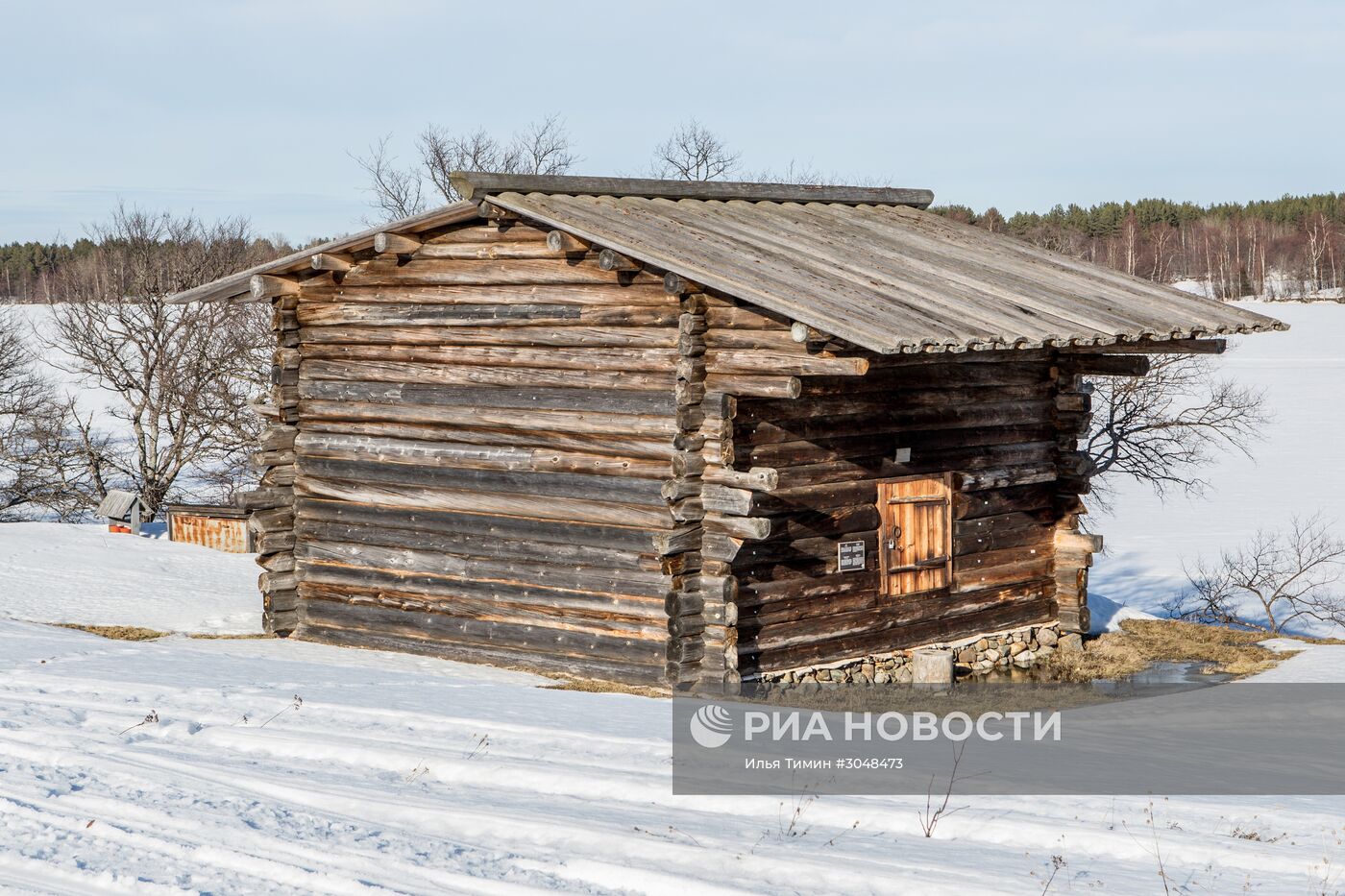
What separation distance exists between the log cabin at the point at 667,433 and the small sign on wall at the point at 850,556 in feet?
0.12

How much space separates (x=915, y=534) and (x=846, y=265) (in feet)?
9.04

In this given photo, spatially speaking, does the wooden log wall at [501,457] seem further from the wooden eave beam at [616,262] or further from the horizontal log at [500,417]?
the wooden eave beam at [616,262]

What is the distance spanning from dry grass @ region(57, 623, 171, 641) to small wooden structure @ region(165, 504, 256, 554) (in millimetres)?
7671

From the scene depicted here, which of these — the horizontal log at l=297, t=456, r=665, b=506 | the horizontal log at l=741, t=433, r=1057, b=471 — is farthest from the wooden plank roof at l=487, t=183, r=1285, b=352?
the horizontal log at l=297, t=456, r=665, b=506

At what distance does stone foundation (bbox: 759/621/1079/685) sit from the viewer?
12.9 m

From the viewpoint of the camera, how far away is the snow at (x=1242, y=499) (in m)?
27.5

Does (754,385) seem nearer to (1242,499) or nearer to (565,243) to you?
(565,243)

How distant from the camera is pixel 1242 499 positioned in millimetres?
35875

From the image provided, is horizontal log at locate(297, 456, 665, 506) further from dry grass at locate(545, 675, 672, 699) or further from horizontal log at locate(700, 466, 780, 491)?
dry grass at locate(545, 675, 672, 699)

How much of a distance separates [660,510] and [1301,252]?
92668 millimetres

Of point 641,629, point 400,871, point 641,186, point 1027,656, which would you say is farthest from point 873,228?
point 400,871

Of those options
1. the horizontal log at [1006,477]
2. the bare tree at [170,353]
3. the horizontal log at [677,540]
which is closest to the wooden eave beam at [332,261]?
the horizontal log at [677,540]

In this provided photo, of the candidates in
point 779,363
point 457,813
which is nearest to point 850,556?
point 779,363

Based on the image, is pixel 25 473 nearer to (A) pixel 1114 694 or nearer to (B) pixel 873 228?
(B) pixel 873 228
